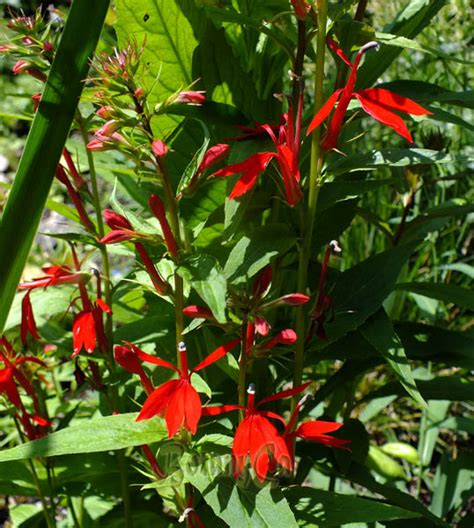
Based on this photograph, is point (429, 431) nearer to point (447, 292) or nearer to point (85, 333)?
point (447, 292)

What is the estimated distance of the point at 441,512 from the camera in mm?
1325

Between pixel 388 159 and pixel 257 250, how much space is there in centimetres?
18

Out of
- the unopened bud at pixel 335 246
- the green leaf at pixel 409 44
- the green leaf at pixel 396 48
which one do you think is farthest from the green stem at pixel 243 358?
the green leaf at pixel 396 48

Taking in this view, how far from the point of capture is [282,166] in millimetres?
795

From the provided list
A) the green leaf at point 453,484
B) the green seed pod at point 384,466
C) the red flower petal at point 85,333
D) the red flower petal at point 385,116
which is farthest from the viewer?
the green seed pod at point 384,466

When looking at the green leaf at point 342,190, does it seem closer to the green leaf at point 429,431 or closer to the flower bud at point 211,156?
the flower bud at point 211,156

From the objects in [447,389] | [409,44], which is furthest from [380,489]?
[409,44]

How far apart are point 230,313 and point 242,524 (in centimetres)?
22

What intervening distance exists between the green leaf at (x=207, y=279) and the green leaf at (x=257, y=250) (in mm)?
66

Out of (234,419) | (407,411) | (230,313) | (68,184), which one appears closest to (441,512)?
(234,419)

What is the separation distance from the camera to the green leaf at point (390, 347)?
2.79 ft

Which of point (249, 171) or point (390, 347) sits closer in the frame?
point (249, 171)

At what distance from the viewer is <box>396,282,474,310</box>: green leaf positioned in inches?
42.7

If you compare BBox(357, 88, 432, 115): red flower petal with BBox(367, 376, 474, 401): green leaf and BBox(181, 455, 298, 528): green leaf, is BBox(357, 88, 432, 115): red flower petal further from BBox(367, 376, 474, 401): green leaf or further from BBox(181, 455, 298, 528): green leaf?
BBox(367, 376, 474, 401): green leaf
